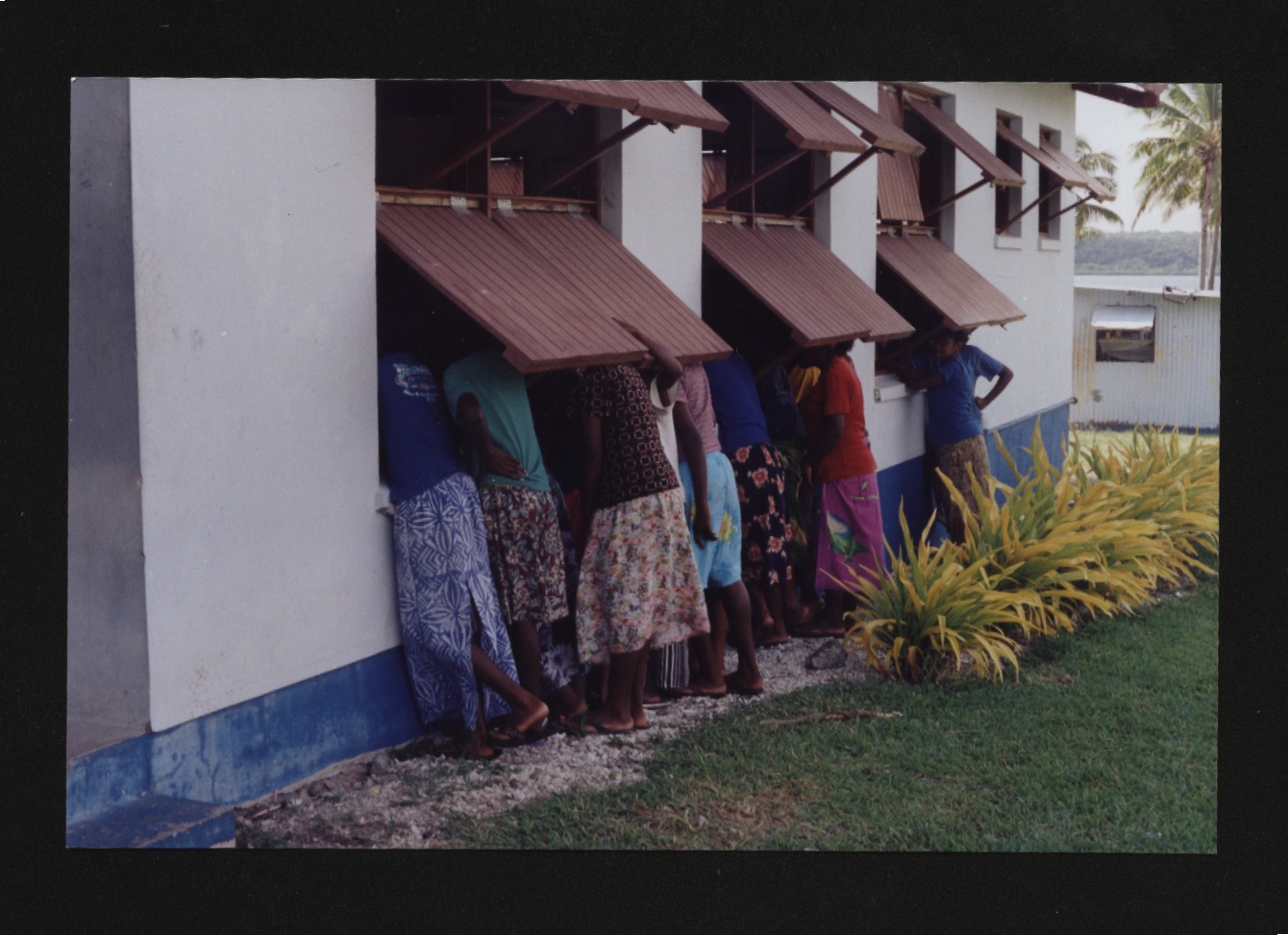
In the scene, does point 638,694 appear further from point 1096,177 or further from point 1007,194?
point 1007,194

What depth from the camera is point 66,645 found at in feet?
14.7

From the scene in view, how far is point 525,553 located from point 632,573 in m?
0.44

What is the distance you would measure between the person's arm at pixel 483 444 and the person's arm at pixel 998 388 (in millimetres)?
4819

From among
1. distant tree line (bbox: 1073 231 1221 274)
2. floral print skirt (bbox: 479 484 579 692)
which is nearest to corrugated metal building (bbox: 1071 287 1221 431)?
distant tree line (bbox: 1073 231 1221 274)

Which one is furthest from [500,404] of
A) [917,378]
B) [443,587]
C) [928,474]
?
[928,474]

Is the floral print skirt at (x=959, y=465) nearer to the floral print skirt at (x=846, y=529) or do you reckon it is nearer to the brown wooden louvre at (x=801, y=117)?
the floral print skirt at (x=846, y=529)

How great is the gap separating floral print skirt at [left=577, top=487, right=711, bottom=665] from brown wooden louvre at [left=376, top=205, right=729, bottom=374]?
644 mm

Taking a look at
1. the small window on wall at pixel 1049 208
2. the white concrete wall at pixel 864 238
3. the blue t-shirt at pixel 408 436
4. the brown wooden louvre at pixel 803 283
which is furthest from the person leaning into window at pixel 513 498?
the small window on wall at pixel 1049 208

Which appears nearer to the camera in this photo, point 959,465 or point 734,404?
point 734,404

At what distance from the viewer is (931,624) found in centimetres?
688

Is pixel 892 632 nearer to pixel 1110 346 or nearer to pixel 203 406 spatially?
pixel 1110 346

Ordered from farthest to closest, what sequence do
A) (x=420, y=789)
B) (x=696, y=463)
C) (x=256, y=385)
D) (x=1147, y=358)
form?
(x=1147, y=358) < (x=696, y=463) < (x=420, y=789) < (x=256, y=385)

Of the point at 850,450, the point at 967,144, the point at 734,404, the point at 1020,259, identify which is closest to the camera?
the point at 734,404

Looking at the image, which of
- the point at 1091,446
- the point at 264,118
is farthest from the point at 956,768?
the point at 1091,446
